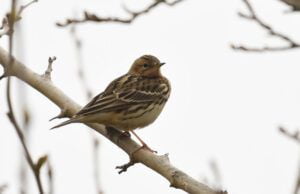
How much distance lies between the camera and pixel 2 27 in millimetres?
5996

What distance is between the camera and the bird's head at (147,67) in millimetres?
10344

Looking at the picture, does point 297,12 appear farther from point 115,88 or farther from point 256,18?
point 115,88

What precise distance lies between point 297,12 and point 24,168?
5.02ft

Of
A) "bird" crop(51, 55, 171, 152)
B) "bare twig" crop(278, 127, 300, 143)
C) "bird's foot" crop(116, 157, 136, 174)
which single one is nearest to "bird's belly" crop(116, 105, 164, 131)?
"bird" crop(51, 55, 171, 152)

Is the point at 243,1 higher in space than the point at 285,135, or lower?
higher

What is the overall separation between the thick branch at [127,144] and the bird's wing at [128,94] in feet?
2.37

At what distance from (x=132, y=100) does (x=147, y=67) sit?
4.81 feet

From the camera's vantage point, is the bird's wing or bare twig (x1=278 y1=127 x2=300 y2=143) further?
the bird's wing

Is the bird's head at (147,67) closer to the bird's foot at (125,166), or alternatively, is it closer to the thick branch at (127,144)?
the thick branch at (127,144)

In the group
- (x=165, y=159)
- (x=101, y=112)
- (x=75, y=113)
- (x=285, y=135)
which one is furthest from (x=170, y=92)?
(x=285, y=135)

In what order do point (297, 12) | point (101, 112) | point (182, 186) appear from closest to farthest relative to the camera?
point (297, 12) < point (182, 186) < point (101, 112)

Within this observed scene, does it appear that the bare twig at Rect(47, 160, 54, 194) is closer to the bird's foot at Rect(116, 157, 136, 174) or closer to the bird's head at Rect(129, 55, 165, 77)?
the bird's foot at Rect(116, 157, 136, 174)

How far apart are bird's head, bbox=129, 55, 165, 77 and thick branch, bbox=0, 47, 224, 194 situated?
2719mm

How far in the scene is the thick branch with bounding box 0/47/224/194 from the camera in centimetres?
528
